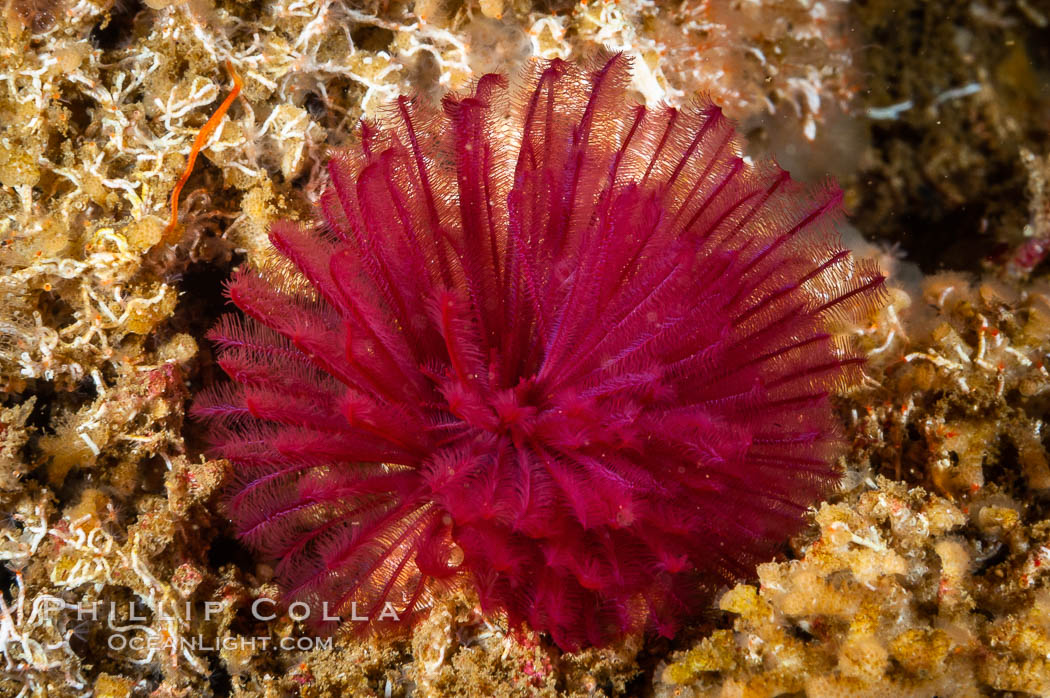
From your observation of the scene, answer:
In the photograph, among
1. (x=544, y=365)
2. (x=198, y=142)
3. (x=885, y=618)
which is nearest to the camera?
(x=885, y=618)

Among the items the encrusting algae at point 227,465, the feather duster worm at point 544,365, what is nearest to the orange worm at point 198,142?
the encrusting algae at point 227,465

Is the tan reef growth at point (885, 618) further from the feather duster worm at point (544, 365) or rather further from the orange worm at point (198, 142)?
the orange worm at point (198, 142)

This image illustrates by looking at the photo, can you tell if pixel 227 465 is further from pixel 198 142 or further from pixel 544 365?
pixel 544 365

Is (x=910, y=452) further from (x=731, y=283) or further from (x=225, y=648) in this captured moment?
(x=225, y=648)

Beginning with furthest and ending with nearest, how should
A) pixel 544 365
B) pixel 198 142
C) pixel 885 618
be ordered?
1. pixel 198 142
2. pixel 544 365
3. pixel 885 618

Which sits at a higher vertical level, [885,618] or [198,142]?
[198,142]

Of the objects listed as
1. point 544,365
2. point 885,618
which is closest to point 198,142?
point 544,365
